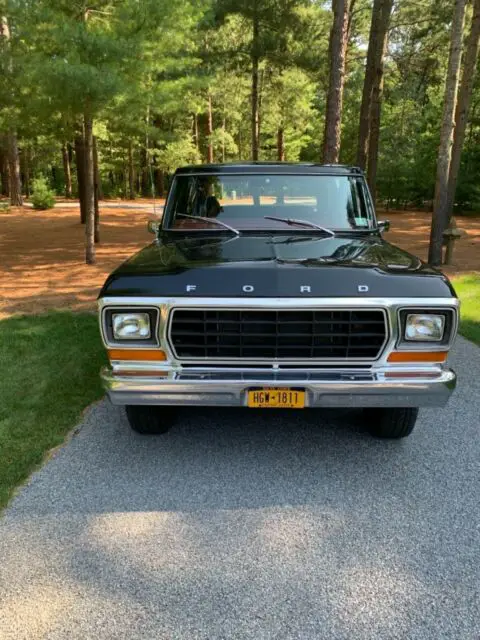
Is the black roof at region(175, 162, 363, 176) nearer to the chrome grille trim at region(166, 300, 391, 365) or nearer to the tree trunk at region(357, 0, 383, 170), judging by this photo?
the chrome grille trim at region(166, 300, 391, 365)

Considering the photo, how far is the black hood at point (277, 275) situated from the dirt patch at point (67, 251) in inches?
190

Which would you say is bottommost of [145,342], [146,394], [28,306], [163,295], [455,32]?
[28,306]

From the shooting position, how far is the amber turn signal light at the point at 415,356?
3.18m

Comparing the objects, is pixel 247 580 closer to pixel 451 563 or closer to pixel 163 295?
pixel 451 563

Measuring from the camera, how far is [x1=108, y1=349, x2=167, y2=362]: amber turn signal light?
3.20 m

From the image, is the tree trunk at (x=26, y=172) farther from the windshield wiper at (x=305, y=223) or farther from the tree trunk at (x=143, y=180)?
the windshield wiper at (x=305, y=223)

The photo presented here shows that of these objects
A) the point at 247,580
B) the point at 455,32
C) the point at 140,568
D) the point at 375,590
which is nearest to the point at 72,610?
Answer: the point at 140,568

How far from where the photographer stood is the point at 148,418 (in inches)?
Answer: 146

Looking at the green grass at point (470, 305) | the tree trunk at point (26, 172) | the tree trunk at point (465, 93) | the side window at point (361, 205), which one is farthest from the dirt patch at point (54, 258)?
the tree trunk at point (26, 172)

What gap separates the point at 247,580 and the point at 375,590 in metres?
0.58

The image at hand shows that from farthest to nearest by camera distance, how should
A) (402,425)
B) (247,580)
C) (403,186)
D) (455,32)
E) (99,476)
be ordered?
(403,186) → (455,32) → (402,425) → (99,476) → (247,580)

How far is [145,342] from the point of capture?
126 inches

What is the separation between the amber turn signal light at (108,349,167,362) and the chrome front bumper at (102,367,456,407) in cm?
9

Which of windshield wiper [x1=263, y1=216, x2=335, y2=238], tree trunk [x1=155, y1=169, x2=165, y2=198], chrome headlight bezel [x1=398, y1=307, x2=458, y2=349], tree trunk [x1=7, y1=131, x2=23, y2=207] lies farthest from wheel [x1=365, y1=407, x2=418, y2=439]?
tree trunk [x1=155, y1=169, x2=165, y2=198]
